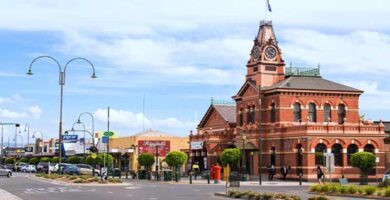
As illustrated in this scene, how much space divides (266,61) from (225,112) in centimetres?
1338

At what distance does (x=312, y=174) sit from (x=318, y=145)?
2.86 meters

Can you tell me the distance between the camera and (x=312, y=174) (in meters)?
61.9

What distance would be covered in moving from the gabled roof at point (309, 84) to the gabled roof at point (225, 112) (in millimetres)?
12016

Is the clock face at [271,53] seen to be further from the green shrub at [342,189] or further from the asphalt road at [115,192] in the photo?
the green shrub at [342,189]

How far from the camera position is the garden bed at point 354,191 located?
32.3 meters

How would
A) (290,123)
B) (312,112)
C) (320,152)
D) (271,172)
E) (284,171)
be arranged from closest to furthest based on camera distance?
1. (320,152)
2. (284,171)
3. (271,172)
4. (290,123)
5. (312,112)

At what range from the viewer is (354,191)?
3444 centimetres

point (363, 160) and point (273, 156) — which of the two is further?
point (273, 156)

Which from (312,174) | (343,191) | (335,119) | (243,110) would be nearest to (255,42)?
(243,110)

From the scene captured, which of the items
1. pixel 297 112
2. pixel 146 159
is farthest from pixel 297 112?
pixel 146 159

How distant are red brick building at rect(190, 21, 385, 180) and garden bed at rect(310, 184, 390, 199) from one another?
2490cm

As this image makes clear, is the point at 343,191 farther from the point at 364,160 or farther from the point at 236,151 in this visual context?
the point at 236,151

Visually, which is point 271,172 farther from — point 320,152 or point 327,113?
point 327,113

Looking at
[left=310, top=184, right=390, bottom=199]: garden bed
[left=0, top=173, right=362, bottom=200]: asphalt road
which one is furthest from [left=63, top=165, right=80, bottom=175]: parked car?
[left=310, top=184, right=390, bottom=199]: garden bed
